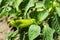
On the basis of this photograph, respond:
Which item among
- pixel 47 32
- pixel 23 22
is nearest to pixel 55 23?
pixel 47 32

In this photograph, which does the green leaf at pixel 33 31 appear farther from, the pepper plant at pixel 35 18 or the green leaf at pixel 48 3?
the green leaf at pixel 48 3

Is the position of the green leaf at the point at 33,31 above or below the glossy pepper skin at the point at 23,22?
below

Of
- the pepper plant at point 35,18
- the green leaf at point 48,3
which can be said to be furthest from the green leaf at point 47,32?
the green leaf at point 48,3

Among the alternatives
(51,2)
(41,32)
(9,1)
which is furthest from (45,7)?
(9,1)

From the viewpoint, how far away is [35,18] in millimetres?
1396

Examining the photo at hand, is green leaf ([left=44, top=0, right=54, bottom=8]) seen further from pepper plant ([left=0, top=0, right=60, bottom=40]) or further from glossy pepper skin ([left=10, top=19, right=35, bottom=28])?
glossy pepper skin ([left=10, top=19, right=35, bottom=28])

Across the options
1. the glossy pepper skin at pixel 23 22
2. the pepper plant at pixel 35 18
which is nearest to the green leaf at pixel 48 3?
the pepper plant at pixel 35 18

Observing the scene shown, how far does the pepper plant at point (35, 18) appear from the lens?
1.33 metres

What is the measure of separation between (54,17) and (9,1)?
405 mm

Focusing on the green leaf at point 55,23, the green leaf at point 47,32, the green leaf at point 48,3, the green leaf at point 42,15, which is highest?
the green leaf at point 48,3

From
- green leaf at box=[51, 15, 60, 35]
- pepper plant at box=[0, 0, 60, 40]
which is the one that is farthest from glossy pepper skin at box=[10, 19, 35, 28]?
green leaf at box=[51, 15, 60, 35]

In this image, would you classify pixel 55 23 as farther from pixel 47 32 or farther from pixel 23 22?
pixel 23 22

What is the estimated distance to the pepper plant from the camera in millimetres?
1333

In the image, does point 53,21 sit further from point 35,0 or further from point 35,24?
point 35,0
